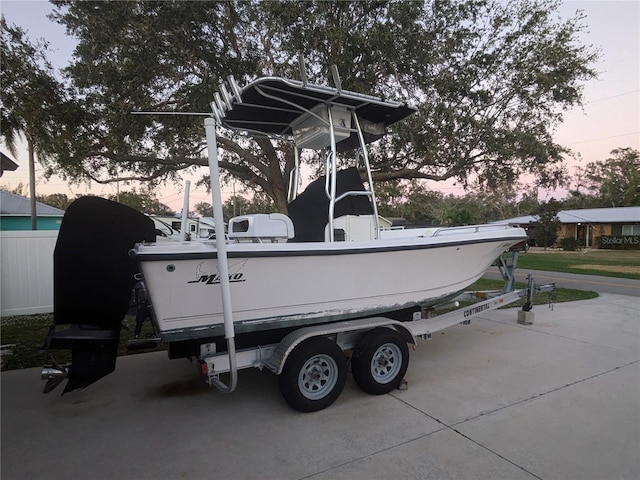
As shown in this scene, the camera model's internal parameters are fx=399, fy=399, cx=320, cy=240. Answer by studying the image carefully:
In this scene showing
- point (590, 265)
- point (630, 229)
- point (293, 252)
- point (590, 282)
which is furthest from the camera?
point (630, 229)

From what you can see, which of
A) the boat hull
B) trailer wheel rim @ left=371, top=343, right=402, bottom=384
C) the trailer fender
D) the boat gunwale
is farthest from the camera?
trailer wheel rim @ left=371, top=343, right=402, bottom=384

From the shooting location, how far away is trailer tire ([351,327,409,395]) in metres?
3.79

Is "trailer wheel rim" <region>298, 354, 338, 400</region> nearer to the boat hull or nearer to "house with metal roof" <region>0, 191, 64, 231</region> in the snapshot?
the boat hull

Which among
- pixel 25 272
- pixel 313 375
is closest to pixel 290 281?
pixel 313 375

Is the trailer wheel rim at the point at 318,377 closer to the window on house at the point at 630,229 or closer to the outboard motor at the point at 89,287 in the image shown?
the outboard motor at the point at 89,287

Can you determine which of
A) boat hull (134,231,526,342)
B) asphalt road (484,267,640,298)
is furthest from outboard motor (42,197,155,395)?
asphalt road (484,267,640,298)

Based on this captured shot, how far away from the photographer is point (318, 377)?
3609 millimetres

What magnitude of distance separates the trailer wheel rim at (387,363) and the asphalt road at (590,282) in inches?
334

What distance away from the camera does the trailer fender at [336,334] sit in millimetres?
3324

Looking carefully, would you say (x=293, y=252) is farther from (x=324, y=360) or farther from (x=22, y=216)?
(x=22, y=216)

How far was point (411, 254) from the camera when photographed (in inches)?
154

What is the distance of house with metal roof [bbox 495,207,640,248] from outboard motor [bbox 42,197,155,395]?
104 ft

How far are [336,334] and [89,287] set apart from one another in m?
2.10

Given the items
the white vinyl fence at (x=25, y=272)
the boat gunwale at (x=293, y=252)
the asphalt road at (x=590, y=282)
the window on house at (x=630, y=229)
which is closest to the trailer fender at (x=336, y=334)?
the boat gunwale at (x=293, y=252)
